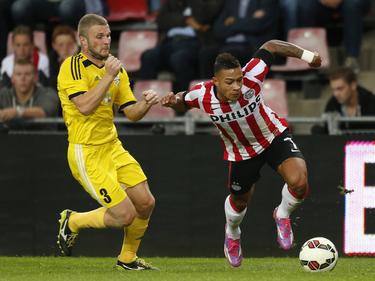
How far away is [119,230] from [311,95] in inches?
141

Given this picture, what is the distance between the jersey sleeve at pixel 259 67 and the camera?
11.1m

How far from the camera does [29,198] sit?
13836 mm

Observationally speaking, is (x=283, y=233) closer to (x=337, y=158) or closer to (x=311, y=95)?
(x=337, y=158)

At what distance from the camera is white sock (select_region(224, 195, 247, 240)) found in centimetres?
1177

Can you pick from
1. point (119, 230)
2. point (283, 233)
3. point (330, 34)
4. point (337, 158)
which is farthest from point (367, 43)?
point (283, 233)

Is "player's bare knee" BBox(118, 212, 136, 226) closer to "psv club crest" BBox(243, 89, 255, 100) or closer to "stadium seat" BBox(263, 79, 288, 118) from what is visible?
"psv club crest" BBox(243, 89, 255, 100)

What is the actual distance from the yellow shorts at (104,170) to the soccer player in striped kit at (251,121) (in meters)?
0.68

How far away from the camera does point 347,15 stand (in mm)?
15469

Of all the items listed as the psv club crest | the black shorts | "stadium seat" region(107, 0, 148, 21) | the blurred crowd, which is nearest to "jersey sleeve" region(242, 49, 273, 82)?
the psv club crest

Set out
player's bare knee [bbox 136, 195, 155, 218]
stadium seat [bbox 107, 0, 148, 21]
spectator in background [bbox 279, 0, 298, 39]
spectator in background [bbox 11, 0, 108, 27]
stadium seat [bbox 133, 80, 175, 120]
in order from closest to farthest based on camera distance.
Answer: player's bare knee [bbox 136, 195, 155, 218] < stadium seat [bbox 133, 80, 175, 120] < spectator in background [bbox 279, 0, 298, 39] < spectator in background [bbox 11, 0, 108, 27] < stadium seat [bbox 107, 0, 148, 21]

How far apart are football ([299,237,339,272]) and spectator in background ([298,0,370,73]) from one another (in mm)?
5238

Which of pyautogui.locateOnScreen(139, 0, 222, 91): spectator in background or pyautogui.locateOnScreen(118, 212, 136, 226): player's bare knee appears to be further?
pyautogui.locateOnScreen(139, 0, 222, 91): spectator in background

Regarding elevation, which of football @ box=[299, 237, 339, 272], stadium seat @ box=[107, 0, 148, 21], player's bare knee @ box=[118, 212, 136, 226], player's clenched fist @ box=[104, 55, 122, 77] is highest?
stadium seat @ box=[107, 0, 148, 21]

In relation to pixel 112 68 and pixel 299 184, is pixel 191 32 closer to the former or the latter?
pixel 299 184
